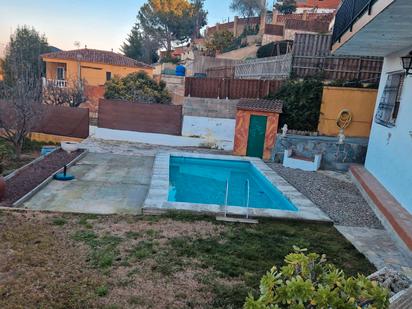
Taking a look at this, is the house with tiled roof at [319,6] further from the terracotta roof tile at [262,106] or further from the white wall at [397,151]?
the white wall at [397,151]

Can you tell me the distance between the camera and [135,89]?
74.5ft

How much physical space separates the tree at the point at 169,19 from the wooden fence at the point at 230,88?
3418cm

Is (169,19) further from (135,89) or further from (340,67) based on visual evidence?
(340,67)

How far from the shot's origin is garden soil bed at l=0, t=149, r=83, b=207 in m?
7.71

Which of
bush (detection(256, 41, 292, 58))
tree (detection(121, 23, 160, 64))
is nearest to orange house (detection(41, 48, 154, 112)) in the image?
bush (detection(256, 41, 292, 58))

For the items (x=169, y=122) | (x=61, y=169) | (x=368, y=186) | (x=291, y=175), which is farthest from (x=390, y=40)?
(x=169, y=122)

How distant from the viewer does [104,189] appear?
877 centimetres

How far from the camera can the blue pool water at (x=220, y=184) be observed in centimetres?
934

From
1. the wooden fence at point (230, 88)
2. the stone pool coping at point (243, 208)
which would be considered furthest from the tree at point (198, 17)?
the stone pool coping at point (243, 208)

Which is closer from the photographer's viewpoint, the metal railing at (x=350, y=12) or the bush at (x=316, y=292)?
the bush at (x=316, y=292)

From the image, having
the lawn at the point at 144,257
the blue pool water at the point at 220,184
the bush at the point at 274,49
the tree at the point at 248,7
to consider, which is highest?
the tree at the point at 248,7

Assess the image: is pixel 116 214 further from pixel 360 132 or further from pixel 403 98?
pixel 360 132

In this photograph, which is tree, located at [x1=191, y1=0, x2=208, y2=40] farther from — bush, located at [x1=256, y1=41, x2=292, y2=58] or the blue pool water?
the blue pool water

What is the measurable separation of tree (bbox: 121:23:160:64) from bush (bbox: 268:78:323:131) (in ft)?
127
